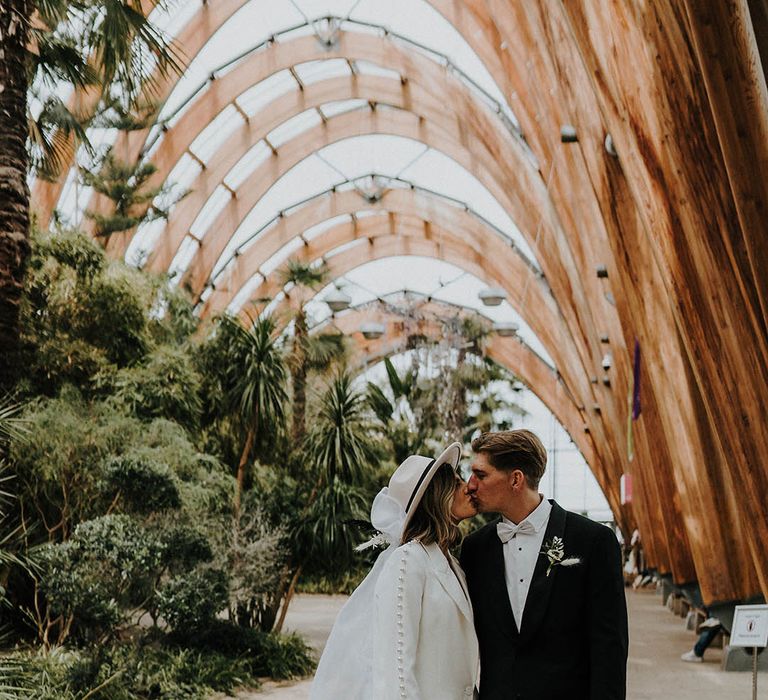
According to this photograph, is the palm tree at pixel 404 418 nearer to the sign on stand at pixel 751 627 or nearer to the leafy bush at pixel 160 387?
the leafy bush at pixel 160 387

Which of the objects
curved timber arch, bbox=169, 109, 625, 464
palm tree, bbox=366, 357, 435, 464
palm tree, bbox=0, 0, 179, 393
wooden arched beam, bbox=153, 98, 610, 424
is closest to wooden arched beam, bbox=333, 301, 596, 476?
curved timber arch, bbox=169, 109, 625, 464

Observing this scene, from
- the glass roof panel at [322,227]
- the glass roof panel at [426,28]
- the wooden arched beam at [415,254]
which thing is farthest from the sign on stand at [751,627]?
the glass roof panel at [322,227]

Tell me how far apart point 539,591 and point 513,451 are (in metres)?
0.44

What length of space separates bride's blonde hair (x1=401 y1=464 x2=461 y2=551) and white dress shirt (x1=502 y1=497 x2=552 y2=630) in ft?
0.66

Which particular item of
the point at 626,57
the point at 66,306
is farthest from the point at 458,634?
the point at 66,306

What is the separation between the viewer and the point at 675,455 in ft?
44.1

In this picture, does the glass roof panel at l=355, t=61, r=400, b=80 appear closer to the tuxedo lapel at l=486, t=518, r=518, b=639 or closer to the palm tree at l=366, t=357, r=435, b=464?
the palm tree at l=366, t=357, r=435, b=464

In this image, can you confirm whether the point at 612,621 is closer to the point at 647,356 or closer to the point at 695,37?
the point at 695,37

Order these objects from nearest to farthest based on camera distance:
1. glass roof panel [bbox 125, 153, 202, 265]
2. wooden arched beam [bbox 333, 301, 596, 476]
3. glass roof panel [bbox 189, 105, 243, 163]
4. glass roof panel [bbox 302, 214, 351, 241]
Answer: glass roof panel [bbox 125, 153, 202, 265]
glass roof panel [bbox 189, 105, 243, 163]
glass roof panel [bbox 302, 214, 351, 241]
wooden arched beam [bbox 333, 301, 596, 476]

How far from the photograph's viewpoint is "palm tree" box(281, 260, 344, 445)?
16375mm

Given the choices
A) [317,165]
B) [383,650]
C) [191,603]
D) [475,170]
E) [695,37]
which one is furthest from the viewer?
[317,165]

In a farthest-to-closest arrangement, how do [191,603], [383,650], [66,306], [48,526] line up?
[66,306]
[48,526]
[191,603]
[383,650]

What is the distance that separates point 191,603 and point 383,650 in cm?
834

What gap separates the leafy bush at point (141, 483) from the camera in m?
11.0
